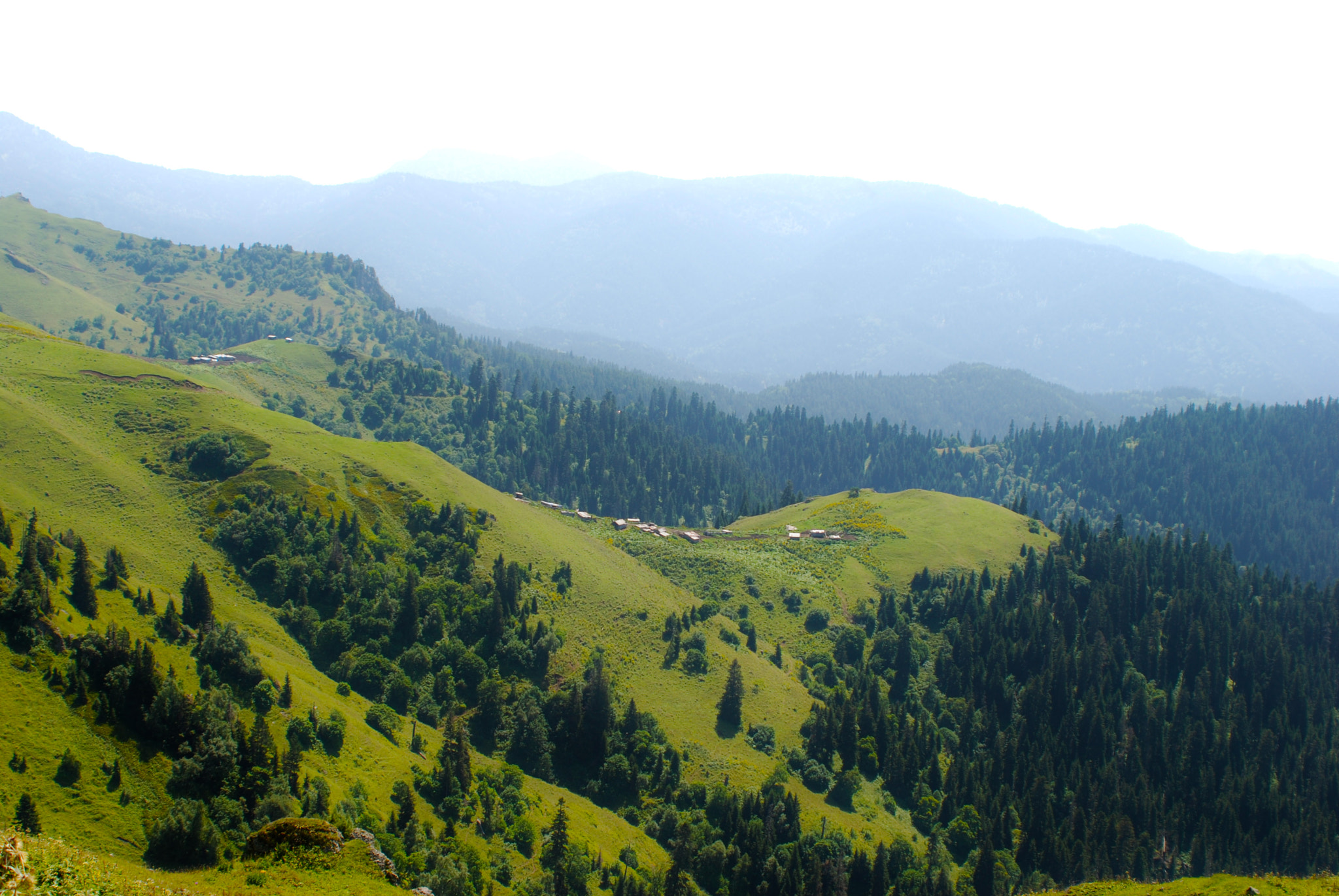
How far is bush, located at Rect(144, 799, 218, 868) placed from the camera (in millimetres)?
65125

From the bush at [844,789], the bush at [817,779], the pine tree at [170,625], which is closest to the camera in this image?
the pine tree at [170,625]

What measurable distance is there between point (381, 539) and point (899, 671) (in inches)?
4220

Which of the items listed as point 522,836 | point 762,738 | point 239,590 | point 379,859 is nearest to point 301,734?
point 379,859

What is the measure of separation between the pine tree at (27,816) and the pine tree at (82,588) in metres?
28.7

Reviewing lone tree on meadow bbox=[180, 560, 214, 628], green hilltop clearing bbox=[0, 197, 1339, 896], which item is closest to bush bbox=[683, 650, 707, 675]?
green hilltop clearing bbox=[0, 197, 1339, 896]

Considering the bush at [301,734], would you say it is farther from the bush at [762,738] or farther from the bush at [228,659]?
the bush at [762,738]

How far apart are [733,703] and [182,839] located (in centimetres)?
8770

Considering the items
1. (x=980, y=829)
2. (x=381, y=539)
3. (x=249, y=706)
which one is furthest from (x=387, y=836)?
(x=980, y=829)

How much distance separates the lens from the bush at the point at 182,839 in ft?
214

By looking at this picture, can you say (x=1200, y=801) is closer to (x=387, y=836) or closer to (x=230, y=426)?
(x=387, y=836)

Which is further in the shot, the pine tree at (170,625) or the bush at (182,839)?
the pine tree at (170,625)

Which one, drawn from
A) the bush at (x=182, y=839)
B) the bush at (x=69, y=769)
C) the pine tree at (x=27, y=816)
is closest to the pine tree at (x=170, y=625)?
the bush at (x=69, y=769)

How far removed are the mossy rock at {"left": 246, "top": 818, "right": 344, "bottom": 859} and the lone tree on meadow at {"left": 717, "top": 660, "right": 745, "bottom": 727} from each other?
260 ft

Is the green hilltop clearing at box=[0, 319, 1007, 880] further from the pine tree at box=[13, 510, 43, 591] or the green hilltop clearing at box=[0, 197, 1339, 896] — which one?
the pine tree at box=[13, 510, 43, 591]
